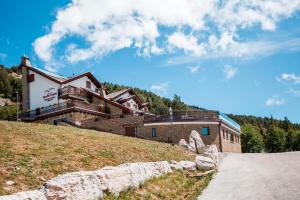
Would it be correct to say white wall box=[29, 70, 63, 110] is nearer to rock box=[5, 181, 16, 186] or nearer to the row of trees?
rock box=[5, 181, 16, 186]

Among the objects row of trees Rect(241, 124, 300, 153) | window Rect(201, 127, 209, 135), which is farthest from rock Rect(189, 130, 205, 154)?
row of trees Rect(241, 124, 300, 153)

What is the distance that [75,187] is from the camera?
15562 mm

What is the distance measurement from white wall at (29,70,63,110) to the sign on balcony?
0.38 metres

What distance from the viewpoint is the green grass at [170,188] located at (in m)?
19.3

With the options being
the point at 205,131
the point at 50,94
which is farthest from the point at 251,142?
the point at 50,94

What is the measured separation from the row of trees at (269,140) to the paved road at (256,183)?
3237 inches

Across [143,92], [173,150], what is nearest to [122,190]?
[173,150]

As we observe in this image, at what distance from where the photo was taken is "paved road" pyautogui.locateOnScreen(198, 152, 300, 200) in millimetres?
19681

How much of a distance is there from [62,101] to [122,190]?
4617 cm

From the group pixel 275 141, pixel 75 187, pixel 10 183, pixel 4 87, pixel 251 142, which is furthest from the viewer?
pixel 4 87

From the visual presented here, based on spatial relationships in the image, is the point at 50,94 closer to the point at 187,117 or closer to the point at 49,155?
the point at 187,117

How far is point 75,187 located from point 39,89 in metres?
53.7

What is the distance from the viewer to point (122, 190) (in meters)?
18.8

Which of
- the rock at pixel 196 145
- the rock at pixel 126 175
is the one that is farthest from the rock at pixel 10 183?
the rock at pixel 196 145
